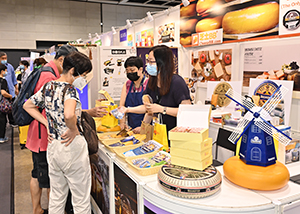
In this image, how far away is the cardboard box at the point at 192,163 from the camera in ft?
4.80

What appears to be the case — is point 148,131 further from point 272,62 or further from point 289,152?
point 272,62

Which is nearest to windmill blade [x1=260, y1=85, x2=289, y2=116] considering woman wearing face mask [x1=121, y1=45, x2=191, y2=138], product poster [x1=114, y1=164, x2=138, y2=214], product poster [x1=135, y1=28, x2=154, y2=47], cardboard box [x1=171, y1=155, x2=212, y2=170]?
cardboard box [x1=171, y1=155, x2=212, y2=170]

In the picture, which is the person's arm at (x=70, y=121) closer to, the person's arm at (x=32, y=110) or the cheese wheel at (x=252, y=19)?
the person's arm at (x=32, y=110)

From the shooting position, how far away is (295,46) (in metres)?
2.86

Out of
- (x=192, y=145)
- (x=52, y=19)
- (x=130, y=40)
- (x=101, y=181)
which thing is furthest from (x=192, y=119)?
(x=52, y=19)

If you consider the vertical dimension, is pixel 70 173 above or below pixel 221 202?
below

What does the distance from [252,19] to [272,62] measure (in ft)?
2.08

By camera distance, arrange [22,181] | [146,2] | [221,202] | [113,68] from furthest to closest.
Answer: [146,2] < [113,68] < [22,181] < [221,202]

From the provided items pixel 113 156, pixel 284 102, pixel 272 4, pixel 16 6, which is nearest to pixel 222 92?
pixel 284 102

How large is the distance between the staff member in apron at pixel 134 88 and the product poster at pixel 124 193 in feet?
3.34

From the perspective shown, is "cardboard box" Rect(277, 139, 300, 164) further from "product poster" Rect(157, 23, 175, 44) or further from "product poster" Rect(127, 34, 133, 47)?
"product poster" Rect(127, 34, 133, 47)

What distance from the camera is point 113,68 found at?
14.4ft

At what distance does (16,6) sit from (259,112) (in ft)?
44.4

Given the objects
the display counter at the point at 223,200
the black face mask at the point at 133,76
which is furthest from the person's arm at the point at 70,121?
the black face mask at the point at 133,76
